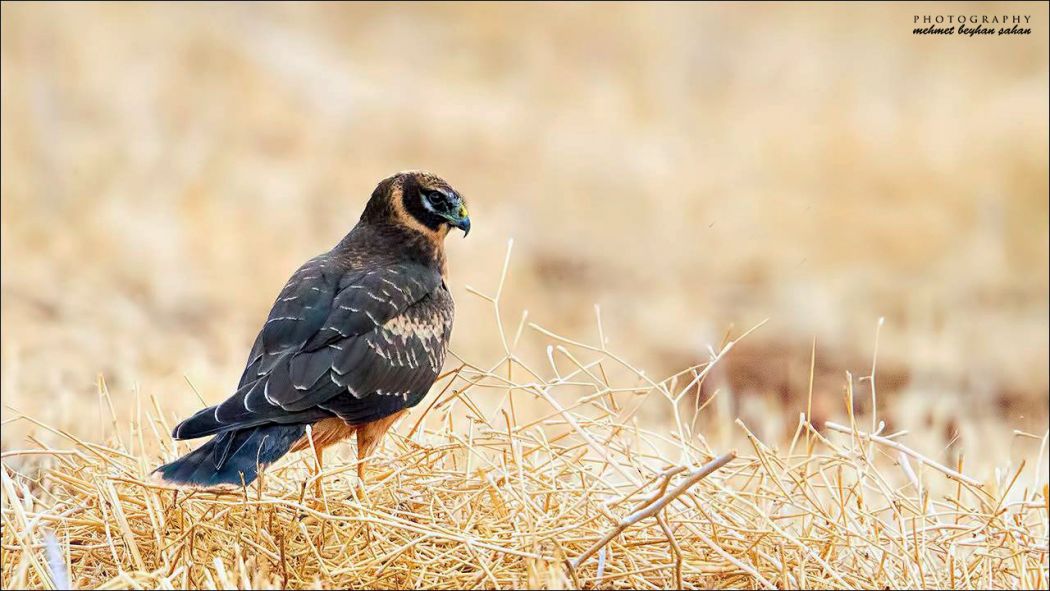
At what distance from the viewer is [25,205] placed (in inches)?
366

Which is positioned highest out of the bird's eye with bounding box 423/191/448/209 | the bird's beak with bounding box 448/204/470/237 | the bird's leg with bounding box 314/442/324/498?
the bird's eye with bounding box 423/191/448/209

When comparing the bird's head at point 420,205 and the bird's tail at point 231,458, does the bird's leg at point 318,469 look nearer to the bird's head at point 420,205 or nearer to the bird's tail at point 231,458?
the bird's tail at point 231,458

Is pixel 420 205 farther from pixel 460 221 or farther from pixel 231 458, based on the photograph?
pixel 231 458

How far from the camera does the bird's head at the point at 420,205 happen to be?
13.9 ft

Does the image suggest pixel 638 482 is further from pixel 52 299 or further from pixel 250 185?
pixel 250 185

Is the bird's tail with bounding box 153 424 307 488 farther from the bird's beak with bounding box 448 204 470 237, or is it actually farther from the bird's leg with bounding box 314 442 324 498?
the bird's beak with bounding box 448 204 470 237

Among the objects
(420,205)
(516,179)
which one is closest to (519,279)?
(516,179)

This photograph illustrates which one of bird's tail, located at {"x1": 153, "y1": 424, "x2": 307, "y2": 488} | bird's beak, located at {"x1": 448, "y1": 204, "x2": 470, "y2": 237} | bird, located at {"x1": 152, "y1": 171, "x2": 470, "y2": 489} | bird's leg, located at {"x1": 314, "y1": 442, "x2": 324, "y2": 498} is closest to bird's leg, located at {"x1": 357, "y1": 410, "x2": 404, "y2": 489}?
bird, located at {"x1": 152, "y1": 171, "x2": 470, "y2": 489}

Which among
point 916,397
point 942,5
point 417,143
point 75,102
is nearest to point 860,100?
point 942,5

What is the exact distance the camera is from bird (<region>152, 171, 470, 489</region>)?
3289mm

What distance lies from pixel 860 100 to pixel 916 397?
189 inches

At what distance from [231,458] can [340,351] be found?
56 centimetres

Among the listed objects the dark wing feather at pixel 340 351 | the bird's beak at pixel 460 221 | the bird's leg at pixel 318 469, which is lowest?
the bird's leg at pixel 318 469

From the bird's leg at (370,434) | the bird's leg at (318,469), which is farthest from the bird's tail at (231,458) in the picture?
the bird's leg at (370,434)
